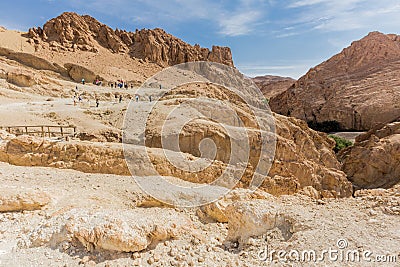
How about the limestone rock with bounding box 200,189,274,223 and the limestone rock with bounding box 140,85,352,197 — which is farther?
the limestone rock with bounding box 140,85,352,197

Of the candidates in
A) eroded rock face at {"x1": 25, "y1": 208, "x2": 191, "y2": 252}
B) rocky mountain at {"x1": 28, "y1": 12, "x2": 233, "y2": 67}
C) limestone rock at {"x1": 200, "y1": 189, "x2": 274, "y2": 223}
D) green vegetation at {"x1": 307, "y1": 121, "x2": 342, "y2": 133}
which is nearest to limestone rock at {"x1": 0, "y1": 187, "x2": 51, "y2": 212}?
eroded rock face at {"x1": 25, "y1": 208, "x2": 191, "y2": 252}

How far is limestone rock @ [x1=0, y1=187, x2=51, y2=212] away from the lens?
17.1ft

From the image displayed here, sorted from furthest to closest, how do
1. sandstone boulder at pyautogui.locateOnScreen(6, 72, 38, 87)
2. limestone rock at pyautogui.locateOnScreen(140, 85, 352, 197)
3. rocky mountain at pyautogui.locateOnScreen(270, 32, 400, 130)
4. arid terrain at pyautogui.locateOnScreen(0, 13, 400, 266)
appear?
rocky mountain at pyautogui.locateOnScreen(270, 32, 400, 130)
sandstone boulder at pyautogui.locateOnScreen(6, 72, 38, 87)
limestone rock at pyautogui.locateOnScreen(140, 85, 352, 197)
arid terrain at pyautogui.locateOnScreen(0, 13, 400, 266)

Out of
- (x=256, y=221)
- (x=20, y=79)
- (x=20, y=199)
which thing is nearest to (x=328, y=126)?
(x=20, y=79)

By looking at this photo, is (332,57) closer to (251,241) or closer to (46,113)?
(46,113)

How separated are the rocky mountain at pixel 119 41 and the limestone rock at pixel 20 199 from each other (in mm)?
40512

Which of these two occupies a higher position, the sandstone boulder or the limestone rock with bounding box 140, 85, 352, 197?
the sandstone boulder

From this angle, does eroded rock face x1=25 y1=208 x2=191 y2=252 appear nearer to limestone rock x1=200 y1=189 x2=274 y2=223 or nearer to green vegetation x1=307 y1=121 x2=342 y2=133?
limestone rock x1=200 y1=189 x2=274 y2=223

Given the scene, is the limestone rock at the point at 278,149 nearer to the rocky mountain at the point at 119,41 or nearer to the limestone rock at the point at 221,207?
the limestone rock at the point at 221,207

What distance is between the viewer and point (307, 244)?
12.4ft

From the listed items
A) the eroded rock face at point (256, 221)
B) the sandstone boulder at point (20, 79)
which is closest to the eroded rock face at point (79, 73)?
the sandstone boulder at point (20, 79)

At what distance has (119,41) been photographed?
4869 centimetres

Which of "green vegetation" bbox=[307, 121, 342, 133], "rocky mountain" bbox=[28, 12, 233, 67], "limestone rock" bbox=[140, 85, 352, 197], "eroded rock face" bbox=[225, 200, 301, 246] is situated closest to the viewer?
"eroded rock face" bbox=[225, 200, 301, 246]

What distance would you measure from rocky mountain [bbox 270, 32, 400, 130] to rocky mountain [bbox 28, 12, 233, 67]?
16.2 metres
